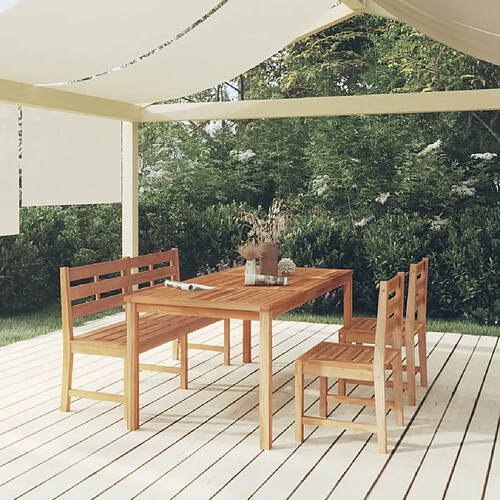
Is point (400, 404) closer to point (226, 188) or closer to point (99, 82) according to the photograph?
point (99, 82)

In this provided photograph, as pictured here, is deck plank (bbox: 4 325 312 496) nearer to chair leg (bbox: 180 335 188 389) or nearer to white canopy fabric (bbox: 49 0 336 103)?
chair leg (bbox: 180 335 188 389)

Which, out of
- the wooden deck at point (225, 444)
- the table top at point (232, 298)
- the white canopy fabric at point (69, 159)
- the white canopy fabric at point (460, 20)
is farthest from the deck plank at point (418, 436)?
the white canopy fabric at point (69, 159)

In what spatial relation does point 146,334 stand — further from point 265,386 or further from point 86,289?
point 265,386

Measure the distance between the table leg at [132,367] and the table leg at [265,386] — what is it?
0.80 metres

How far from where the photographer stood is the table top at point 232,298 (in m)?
4.37

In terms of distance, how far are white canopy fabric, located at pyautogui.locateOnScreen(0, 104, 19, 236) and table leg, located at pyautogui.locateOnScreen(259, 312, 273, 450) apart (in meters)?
3.13

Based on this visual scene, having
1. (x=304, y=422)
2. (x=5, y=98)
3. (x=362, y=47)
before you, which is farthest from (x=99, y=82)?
(x=362, y=47)

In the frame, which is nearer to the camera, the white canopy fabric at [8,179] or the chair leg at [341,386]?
the chair leg at [341,386]

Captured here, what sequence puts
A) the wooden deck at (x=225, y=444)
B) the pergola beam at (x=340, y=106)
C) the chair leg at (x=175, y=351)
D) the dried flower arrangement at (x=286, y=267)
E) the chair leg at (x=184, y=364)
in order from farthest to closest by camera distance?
the pergola beam at (x=340, y=106)
the chair leg at (x=175, y=351)
the dried flower arrangement at (x=286, y=267)
the chair leg at (x=184, y=364)
the wooden deck at (x=225, y=444)

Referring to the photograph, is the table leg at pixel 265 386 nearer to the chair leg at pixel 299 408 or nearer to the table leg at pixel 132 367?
the chair leg at pixel 299 408

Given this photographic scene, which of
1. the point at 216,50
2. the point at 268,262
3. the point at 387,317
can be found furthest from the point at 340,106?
the point at 387,317

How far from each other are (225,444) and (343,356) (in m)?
0.85

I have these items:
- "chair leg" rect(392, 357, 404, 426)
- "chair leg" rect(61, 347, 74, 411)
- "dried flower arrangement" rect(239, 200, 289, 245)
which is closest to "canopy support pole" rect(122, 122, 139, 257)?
"dried flower arrangement" rect(239, 200, 289, 245)

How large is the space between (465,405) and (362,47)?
653cm
